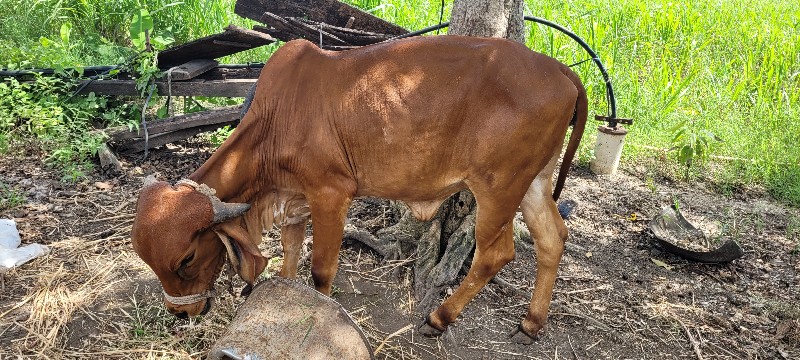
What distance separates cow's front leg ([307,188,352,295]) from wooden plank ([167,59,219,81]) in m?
2.66

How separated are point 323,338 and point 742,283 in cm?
289

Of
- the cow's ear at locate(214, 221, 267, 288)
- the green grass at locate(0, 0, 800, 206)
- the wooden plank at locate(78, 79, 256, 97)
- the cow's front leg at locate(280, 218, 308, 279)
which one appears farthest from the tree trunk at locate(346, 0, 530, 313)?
the green grass at locate(0, 0, 800, 206)

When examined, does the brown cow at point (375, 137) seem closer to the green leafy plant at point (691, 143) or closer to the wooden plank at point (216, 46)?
the wooden plank at point (216, 46)

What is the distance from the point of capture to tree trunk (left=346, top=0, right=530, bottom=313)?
3.83m

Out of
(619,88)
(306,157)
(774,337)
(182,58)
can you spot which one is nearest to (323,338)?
(306,157)

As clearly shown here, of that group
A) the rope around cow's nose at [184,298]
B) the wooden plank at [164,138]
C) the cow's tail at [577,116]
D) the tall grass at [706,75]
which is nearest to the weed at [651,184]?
the tall grass at [706,75]

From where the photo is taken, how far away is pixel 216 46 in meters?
5.23

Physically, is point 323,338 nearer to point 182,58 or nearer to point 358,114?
point 358,114

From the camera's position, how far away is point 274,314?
2.76 meters

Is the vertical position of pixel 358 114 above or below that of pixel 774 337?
above

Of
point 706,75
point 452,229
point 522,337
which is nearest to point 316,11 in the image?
point 452,229

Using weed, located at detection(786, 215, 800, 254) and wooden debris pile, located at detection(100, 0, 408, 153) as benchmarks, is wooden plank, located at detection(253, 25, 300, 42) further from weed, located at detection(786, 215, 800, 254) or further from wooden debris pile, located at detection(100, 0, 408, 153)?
weed, located at detection(786, 215, 800, 254)

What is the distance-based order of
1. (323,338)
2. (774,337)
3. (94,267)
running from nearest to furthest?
(323,338)
(774,337)
(94,267)

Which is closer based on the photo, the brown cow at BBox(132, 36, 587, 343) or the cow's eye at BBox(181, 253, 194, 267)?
the cow's eye at BBox(181, 253, 194, 267)
